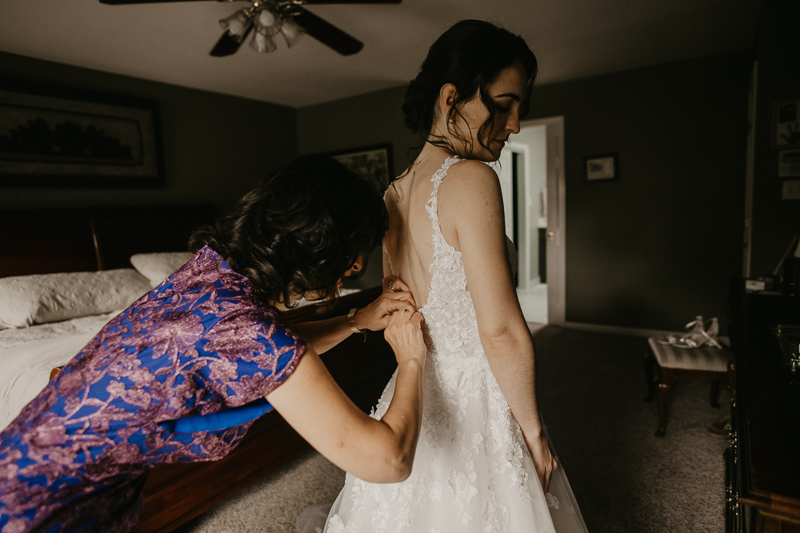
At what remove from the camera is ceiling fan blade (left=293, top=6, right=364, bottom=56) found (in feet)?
8.29

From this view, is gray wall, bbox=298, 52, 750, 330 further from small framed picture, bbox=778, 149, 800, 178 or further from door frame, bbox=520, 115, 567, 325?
small framed picture, bbox=778, 149, 800, 178

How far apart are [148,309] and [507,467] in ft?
2.73

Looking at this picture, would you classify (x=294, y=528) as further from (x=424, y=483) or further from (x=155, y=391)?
(x=155, y=391)

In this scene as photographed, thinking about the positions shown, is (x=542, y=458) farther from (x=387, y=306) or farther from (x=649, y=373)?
(x=649, y=373)

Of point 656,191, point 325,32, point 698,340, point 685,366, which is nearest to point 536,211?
point 656,191

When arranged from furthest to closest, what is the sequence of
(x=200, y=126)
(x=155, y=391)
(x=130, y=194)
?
(x=200, y=126) < (x=130, y=194) < (x=155, y=391)

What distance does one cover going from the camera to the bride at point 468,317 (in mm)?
925

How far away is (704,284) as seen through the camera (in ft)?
13.4

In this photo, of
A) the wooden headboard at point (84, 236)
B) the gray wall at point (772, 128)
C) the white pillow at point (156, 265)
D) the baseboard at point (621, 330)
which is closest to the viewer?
the gray wall at point (772, 128)

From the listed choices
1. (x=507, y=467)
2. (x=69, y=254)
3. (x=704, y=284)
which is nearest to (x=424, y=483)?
(x=507, y=467)

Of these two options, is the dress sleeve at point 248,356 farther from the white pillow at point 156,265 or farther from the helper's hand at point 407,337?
the white pillow at point 156,265

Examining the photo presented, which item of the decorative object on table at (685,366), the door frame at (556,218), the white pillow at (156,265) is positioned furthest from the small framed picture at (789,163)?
the white pillow at (156,265)

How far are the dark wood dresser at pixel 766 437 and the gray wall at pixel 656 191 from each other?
299cm

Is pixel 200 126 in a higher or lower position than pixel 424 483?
higher
